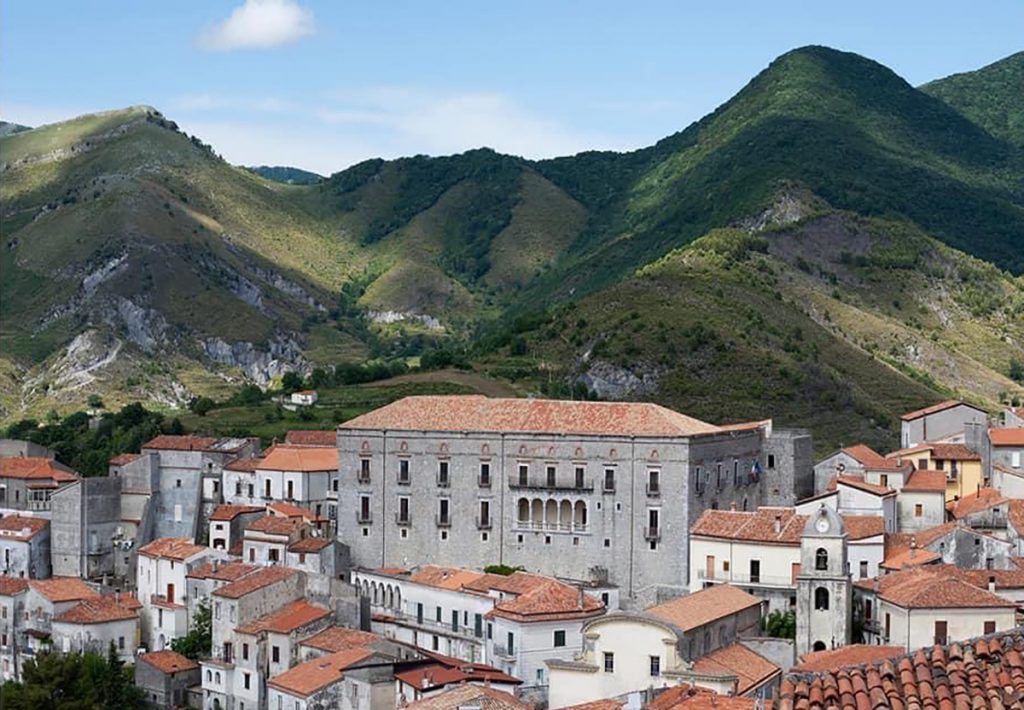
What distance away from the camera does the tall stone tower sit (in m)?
47.2

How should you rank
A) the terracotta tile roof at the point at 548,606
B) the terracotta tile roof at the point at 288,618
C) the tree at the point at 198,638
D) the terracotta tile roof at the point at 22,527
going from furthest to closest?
1. the terracotta tile roof at the point at 22,527
2. the tree at the point at 198,638
3. the terracotta tile roof at the point at 288,618
4. the terracotta tile roof at the point at 548,606

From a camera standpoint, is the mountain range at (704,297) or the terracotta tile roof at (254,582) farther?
the mountain range at (704,297)

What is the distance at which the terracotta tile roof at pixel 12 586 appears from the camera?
6178 cm

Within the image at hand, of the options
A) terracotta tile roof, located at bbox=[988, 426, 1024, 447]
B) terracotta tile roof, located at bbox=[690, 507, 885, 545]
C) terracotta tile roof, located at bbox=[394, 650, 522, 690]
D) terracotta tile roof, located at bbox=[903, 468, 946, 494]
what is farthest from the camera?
terracotta tile roof, located at bbox=[988, 426, 1024, 447]

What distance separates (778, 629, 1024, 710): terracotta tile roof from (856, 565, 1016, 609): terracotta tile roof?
32711 millimetres

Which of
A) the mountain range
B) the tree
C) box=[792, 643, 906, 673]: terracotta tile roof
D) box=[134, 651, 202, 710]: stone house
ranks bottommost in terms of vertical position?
box=[134, 651, 202, 710]: stone house

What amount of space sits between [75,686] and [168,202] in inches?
5689

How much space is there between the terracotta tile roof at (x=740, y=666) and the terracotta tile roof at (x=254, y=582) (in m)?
18.0

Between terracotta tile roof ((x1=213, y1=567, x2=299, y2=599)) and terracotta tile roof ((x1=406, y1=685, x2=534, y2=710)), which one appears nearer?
terracotta tile roof ((x1=406, y1=685, x2=534, y2=710))

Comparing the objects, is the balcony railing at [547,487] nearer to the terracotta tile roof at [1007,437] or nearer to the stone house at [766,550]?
the stone house at [766,550]

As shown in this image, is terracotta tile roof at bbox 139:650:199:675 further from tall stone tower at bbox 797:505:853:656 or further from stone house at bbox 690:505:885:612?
tall stone tower at bbox 797:505:853:656

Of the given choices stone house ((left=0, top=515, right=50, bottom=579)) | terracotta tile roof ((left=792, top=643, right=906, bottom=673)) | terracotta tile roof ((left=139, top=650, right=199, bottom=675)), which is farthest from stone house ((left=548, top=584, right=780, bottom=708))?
stone house ((left=0, top=515, right=50, bottom=579))

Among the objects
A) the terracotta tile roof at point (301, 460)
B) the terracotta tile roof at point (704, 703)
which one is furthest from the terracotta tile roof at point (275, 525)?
the terracotta tile roof at point (704, 703)

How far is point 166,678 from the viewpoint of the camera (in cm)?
5588
